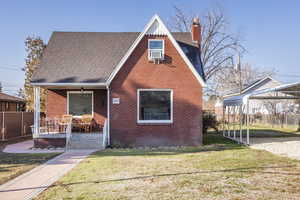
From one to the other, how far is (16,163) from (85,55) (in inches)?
329

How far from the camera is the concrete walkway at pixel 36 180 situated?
19.5 feet

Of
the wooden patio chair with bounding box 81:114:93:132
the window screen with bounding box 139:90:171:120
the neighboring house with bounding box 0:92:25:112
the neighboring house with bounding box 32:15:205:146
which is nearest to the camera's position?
the neighboring house with bounding box 32:15:205:146

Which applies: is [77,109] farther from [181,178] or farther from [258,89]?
[258,89]

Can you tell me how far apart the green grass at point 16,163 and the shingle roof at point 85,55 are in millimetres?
4573

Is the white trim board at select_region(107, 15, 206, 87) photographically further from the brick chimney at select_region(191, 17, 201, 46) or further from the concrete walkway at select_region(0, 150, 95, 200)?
the concrete walkway at select_region(0, 150, 95, 200)

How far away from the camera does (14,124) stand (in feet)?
60.9

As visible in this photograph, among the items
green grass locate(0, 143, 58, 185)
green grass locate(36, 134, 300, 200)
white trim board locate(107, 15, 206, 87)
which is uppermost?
white trim board locate(107, 15, 206, 87)

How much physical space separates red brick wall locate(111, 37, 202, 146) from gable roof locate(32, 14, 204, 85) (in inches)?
23.5

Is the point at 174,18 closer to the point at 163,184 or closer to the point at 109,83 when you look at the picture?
the point at 109,83

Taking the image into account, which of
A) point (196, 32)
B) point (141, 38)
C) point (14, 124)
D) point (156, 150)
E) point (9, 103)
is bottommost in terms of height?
point (156, 150)

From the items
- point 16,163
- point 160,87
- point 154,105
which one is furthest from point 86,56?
point 16,163

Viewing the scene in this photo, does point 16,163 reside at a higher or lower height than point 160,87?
lower

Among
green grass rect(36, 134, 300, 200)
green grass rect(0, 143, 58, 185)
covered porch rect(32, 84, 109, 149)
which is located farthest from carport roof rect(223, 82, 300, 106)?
green grass rect(0, 143, 58, 185)

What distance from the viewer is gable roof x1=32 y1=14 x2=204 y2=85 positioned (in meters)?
14.3
